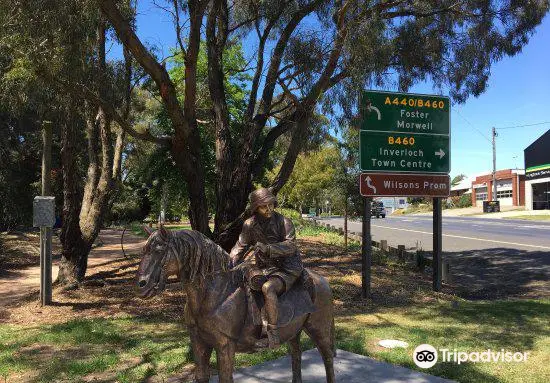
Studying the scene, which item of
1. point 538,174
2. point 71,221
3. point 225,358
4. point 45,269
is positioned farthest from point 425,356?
point 538,174

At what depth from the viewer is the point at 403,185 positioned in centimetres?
957

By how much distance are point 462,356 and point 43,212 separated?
7.54 metres

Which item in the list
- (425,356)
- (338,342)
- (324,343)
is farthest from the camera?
(338,342)

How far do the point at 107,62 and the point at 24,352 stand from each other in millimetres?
6156

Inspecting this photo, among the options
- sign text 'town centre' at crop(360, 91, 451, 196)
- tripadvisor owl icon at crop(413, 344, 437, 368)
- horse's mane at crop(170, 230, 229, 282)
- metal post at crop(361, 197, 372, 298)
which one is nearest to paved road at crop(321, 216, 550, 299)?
metal post at crop(361, 197, 372, 298)

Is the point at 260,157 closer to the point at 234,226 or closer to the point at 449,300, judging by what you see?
the point at 234,226

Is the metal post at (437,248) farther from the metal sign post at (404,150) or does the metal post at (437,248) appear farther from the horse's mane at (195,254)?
the horse's mane at (195,254)

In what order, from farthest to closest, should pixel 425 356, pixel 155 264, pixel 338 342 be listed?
pixel 338 342 < pixel 425 356 < pixel 155 264

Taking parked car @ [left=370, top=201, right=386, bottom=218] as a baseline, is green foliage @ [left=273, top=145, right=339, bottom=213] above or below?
above

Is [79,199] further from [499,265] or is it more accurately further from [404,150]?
[499,265]

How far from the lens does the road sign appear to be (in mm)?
9336

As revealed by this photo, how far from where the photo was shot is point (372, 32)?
8.04m

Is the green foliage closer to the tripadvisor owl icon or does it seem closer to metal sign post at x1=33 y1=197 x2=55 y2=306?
metal sign post at x1=33 y1=197 x2=55 y2=306

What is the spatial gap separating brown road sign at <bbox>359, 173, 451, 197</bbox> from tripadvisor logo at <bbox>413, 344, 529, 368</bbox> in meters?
3.97
